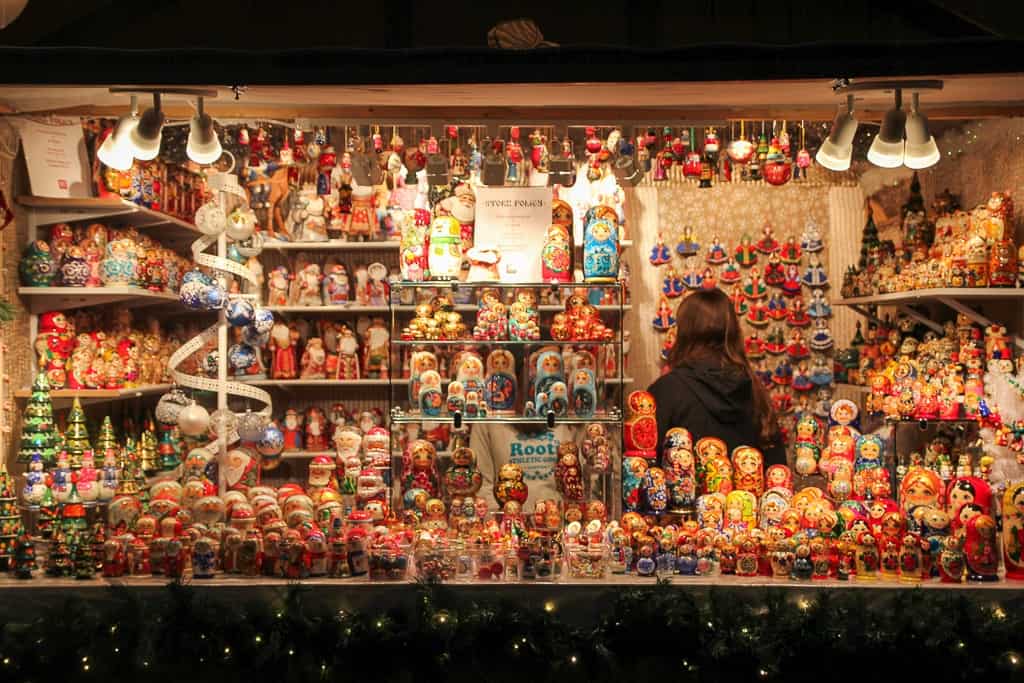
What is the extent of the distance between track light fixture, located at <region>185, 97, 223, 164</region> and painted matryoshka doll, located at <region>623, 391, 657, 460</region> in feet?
5.13

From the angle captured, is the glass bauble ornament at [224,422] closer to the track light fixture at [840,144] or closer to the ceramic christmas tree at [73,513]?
the ceramic christmas tree at [73,513]

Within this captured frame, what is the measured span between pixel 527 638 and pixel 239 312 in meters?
2.18

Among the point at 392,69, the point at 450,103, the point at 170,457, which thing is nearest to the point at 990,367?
the point at 450,103

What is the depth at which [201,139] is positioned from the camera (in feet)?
10.7

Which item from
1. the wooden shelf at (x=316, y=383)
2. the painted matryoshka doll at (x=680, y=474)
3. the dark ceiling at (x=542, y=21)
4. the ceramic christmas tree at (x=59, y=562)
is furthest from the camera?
the dark ceiling at (x=542, y=21)

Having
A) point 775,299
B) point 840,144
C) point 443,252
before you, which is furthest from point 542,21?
point 840,144

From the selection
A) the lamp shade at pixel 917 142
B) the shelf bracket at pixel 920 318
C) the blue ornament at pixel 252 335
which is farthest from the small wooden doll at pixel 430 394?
the shelf bracket at pixel 920 318

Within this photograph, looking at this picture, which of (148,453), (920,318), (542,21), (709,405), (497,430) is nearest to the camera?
(497,430)

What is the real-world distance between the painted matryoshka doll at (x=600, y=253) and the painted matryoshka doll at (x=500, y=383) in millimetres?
385

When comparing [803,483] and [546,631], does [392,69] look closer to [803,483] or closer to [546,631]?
[546,631]

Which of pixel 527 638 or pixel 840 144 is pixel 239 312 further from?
pixel 840 144

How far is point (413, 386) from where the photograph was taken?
11.6 ft

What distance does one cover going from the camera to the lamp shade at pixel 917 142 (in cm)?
316

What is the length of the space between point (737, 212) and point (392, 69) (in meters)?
4.46
